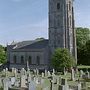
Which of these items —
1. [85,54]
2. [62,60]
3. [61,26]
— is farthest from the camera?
[85,54]

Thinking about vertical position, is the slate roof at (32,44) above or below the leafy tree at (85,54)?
above

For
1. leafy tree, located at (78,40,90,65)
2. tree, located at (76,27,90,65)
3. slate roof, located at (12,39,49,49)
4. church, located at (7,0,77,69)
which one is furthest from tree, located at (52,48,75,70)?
tree, located at (76,27,90,65)

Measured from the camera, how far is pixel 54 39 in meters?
67.2

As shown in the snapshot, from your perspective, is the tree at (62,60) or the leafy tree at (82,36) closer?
the tree at (62,60)

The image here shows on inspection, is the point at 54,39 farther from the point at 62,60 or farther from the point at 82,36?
the point at 82,36

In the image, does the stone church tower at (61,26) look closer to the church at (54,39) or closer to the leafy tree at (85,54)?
the church at (54,39)

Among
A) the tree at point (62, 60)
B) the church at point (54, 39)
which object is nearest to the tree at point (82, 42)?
the church at point (54, 39)

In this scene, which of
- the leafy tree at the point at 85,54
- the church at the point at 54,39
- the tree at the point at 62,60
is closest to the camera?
the tree at the point at 62,60

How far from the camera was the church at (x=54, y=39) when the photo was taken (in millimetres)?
67000

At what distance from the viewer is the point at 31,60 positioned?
7019 cm

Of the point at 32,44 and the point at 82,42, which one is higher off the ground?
the point at 82,42

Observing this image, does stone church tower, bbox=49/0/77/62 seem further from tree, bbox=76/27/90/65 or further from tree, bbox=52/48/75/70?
tree, bbox=76/27/90/65

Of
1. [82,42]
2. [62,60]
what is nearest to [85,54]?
[82,42]

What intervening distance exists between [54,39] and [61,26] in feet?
9.73
